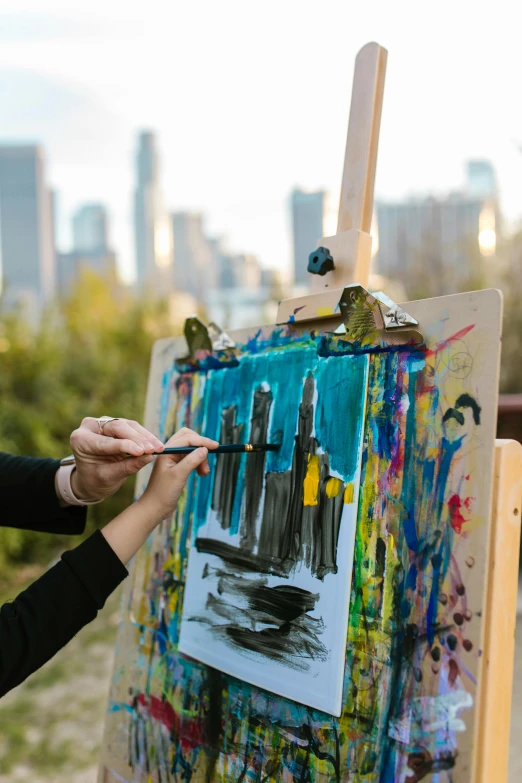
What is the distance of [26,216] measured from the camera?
101 ft

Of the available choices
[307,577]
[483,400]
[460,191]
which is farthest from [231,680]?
[460,191]

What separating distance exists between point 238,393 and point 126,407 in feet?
11.6

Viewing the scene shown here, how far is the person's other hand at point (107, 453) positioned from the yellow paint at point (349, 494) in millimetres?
267

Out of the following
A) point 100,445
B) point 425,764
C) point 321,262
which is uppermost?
point 321,262

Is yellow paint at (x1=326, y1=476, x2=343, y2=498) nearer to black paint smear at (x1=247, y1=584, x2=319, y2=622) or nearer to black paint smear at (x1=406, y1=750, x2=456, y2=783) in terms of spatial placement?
black paint smear at (x1=247, y1=584, x2=319, y2=622)

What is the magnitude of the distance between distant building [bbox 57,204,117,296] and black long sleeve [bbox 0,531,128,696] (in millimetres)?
5202

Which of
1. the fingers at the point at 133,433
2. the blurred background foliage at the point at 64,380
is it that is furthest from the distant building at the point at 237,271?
the fingers at the point at 133,433

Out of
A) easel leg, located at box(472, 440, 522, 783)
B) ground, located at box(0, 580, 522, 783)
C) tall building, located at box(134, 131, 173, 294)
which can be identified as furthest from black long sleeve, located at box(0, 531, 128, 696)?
tall building, located at box(134, 131, 173, 294)

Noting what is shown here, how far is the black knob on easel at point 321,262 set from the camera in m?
1.03

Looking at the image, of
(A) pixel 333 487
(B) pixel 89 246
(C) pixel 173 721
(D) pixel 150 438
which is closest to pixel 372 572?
(A) pixel 333 487

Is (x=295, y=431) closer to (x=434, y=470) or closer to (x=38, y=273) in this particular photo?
(x=434, y=470)

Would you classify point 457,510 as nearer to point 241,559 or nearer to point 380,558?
point 380,558

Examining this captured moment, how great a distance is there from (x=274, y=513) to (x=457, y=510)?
34 cm

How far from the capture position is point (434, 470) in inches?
29.1
